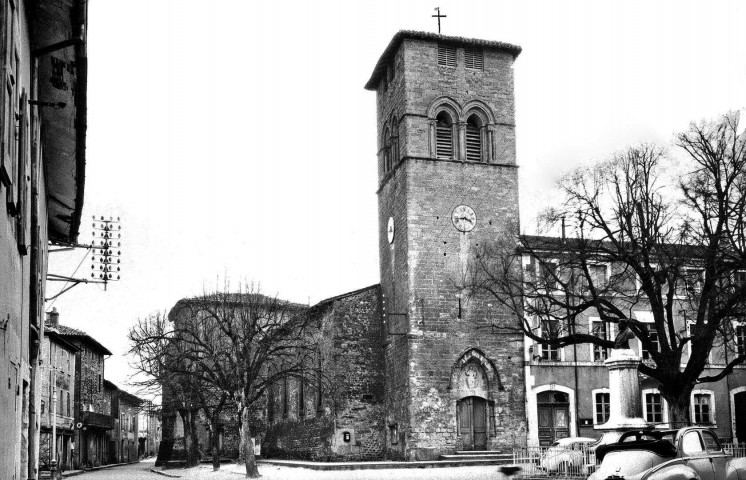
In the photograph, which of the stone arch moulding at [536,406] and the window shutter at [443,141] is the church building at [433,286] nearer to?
the window shutter at [443,141]

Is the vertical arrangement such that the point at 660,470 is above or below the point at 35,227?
below

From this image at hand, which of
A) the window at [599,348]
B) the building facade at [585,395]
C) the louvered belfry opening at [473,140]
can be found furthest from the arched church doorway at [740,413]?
the louvered belfry opening at [473,140]

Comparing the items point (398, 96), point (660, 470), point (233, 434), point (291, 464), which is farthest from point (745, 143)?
point (233, 434)

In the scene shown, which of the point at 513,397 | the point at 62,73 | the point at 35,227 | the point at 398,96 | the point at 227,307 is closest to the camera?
the point at 62,73

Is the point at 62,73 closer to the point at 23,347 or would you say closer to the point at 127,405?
the point at 23,347

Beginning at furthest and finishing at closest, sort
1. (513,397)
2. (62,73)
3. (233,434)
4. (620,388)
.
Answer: (233,434) < (513,397) < (620,388) < (62,73)

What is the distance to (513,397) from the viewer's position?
37812 millimetres

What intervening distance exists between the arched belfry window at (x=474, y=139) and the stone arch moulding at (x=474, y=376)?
8296 mm

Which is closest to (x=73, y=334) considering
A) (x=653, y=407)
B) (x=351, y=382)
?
(x=351, y=382)

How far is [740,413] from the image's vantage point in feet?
128

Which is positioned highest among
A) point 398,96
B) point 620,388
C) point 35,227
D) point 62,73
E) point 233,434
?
point 398,96

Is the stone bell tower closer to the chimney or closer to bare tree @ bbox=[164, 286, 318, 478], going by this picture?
bare tree @ bbox=[164, 286, 318, 478]

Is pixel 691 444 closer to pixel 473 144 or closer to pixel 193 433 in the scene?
pixel 473 144

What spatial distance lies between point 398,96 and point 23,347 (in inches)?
1188
